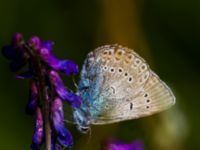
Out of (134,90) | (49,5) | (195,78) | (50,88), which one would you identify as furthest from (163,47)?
(50,88)

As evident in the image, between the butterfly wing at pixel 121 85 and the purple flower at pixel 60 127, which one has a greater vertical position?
the butterfly wing at pixel 121 85

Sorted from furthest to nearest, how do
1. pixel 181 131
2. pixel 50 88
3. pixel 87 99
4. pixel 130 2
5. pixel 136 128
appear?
pixel 130 2 → pixel 136 128 → pixel 181 131 → pixel 87 99 → pixel 50 88

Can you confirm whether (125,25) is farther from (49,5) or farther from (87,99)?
(87,99)

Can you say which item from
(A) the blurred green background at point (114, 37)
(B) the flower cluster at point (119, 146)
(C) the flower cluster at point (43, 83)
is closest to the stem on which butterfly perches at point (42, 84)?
(C) the flower cluster at point (43, 83)

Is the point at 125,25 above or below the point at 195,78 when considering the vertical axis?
above

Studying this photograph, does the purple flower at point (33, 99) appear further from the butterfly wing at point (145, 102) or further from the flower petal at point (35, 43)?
the butterfly wing at point (145, 102)

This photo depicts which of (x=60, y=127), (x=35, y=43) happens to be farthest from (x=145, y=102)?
(x=35, y=43)

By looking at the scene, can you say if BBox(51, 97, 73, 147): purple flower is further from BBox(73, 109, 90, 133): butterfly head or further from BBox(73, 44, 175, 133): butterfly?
BBox(73, 44, 175, 133): butterfly

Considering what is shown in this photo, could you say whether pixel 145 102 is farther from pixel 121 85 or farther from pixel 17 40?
pixel 17 40
